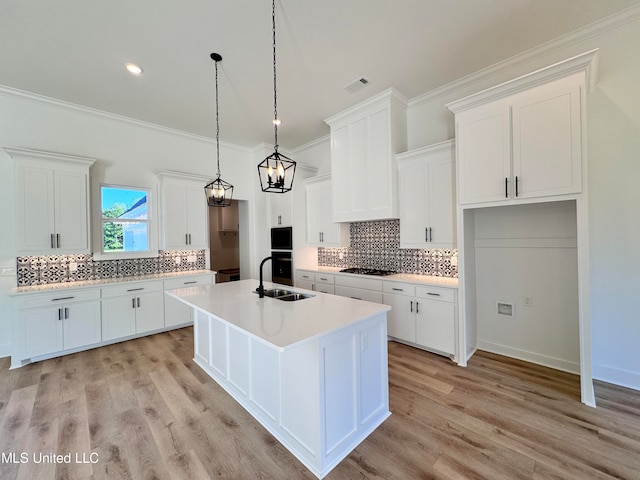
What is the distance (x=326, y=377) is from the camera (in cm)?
167

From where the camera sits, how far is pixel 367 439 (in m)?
1.91

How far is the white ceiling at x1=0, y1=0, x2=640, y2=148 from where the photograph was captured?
221 centimetres

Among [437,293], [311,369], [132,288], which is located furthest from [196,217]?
[437,293]

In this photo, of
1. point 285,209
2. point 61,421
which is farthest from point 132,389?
point 285,209

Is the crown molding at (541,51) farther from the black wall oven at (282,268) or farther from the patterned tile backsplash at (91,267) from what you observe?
the patterned tile backsplash at (91,267)

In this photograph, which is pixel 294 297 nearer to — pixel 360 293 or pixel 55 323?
pixel 360 293

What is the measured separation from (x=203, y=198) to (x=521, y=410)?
4.92 metres

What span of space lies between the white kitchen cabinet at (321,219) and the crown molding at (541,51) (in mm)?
1953

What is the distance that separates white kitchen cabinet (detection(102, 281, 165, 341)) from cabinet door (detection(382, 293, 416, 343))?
11.0 feet

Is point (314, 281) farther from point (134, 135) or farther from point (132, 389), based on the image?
point (134, 135)

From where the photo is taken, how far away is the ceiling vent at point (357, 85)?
322 centimetres

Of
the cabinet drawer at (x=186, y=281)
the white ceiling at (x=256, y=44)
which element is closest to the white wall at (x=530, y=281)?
the white ceiling at (x=256, y=44)

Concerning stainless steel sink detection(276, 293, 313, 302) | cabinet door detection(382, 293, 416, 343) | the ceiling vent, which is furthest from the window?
cabinet door detection(382, 293, 416, 343)

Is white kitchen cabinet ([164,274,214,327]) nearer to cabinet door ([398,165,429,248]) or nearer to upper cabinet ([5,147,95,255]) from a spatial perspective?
upper cabinet ([5,147,95,255])
